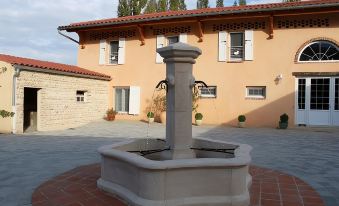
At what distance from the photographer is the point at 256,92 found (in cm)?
1466

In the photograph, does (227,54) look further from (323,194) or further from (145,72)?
(323,194)

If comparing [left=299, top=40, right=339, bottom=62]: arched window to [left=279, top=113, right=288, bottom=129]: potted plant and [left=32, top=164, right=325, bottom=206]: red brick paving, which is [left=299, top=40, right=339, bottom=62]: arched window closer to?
[left=279, top=113, right=288, bottom=129]: potted plant

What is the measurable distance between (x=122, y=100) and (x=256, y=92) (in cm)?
767

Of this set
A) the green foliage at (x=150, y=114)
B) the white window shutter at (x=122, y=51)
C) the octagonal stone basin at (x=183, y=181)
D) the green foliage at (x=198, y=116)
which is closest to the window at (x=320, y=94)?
the green foliage at (x=198, y=116)

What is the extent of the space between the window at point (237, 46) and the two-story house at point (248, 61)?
5 centimetres

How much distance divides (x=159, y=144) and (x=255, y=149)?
3859mm

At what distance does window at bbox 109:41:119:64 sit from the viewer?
1764 centimetres

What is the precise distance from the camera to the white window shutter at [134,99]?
16359 mm

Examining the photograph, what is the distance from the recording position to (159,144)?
5734mm

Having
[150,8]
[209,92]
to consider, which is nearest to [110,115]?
[209,92]

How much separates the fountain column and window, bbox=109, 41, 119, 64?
1371 cm

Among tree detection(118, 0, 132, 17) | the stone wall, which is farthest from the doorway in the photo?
tree detection(118, 0, 132, 17)

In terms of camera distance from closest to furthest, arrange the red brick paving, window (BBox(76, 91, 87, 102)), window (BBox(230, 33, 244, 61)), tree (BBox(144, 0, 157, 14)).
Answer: the red brick paving, window (BBox(76, 91, 87, 102)), window (BBox(230, 33, 244, 61)), tree (BBox(144, 0, 157, 14))

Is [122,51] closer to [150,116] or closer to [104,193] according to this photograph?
[150,116]
